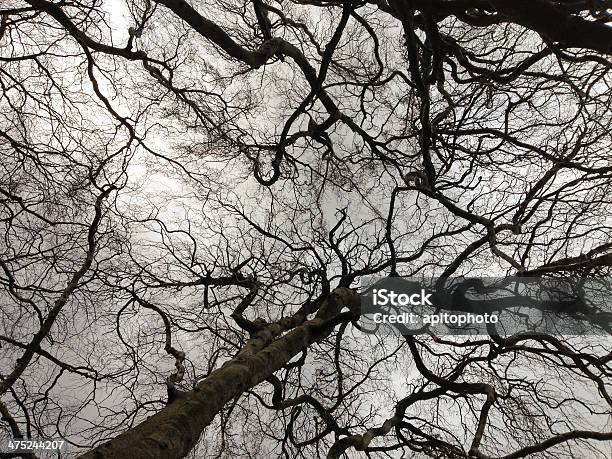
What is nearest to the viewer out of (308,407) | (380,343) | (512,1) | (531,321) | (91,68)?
(512,1)

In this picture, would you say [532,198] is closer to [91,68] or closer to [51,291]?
[91,68]

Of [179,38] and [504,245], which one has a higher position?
[179,38]

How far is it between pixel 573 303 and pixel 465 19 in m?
3.57

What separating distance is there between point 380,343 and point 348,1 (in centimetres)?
474

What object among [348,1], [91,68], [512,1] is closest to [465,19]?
[512,1]

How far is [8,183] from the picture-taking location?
14.7ft

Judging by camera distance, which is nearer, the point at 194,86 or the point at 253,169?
the point at 194,86

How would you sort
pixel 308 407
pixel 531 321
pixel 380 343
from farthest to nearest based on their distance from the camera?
pixel 380 343, pixel 308 407, pixel 531 321

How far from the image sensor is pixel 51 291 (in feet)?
14.6

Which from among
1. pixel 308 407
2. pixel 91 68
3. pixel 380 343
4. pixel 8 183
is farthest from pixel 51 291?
pixel 380 343

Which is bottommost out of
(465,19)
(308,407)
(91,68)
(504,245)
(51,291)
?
(308,407)

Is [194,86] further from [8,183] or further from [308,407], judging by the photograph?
[308,407]

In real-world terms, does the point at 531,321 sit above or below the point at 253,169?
below

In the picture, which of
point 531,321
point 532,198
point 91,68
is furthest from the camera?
point 531,321
